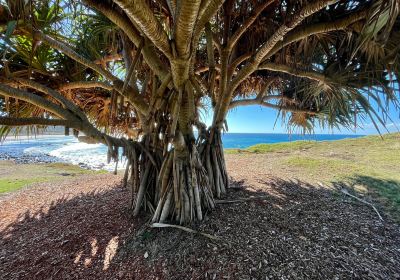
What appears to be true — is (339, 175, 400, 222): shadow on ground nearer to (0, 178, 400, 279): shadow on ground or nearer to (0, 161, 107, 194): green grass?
(0, 178, 400, 279): shadow on ground

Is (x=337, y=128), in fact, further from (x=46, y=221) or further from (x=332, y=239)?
(x=46, y=221)

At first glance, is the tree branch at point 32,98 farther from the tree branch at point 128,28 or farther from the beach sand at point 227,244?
the beach sand at point 227,244

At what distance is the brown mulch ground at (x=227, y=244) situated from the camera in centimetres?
173

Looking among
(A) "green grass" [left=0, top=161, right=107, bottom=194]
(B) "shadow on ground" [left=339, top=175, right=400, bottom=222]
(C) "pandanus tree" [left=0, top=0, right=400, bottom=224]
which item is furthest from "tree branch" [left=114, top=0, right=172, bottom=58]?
(A) "green grass" [left=0, top=161, right=107, bottom=194]

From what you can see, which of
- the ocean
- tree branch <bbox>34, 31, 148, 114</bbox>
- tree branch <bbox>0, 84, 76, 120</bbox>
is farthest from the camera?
the ocean

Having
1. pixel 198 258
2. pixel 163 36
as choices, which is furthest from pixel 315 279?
pixel 163 36

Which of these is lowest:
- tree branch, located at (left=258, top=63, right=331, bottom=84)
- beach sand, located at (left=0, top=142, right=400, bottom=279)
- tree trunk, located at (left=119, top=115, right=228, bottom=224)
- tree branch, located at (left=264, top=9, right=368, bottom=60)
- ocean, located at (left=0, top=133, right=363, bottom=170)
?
ocean, located at (left=0, top=133, right=363, bottom=170)

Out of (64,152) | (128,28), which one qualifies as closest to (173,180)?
(128,28)

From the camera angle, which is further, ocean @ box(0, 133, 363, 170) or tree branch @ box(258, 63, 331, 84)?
ocean @ box(0, 133, 363, 170)

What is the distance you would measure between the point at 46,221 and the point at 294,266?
3372 millimetres

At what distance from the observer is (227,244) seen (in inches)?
76.8

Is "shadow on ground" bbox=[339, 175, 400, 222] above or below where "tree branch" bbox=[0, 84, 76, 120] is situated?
below

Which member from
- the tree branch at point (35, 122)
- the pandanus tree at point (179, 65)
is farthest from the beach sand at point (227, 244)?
the tree branch at point (35, 122)

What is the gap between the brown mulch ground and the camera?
1.73 m
